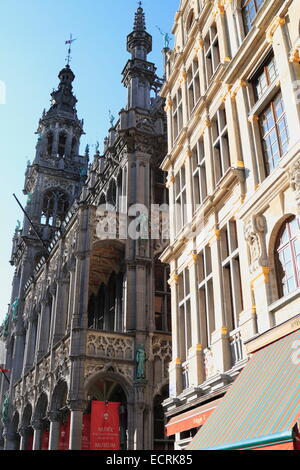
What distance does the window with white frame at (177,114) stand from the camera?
23203 mm

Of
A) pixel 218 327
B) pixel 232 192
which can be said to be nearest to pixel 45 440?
pixel 218 327

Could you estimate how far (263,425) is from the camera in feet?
31.8

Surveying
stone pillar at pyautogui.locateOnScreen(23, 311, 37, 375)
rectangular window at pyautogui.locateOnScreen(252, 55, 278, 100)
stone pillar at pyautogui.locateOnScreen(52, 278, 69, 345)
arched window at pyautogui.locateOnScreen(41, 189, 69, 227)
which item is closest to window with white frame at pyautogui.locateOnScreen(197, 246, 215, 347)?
rectangular window at pyautogui.locateOnScreen(252, 55, 278, 100)

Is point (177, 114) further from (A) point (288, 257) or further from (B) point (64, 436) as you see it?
(B) point (64, 436)

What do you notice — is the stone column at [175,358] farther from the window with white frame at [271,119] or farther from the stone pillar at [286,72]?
the stone pillar at [286,72]

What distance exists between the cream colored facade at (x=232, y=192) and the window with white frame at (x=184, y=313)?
0.04 m

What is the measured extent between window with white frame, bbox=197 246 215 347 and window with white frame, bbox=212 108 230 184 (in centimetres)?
279

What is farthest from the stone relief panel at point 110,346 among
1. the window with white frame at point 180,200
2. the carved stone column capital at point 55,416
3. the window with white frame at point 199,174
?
the window with white frame at point 199,174

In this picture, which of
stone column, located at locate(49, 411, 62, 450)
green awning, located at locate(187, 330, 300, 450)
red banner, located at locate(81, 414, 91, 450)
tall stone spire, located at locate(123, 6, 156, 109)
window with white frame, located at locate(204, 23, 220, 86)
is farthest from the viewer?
tall stone spire, located at locate(123, 6, 156, 109)

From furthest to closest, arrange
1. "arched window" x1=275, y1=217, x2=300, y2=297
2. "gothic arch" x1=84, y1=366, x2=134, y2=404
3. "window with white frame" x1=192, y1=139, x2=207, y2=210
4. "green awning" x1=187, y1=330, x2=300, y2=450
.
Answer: "gothic arch" x1=84, y1=366, x2=134, y2=404 < "window with white frame" x1=192, y1=139, x2=207, y2=210 < "arched window" x1=275, y1=217, x2=300, y2=297 < "green awning" x1=187, y1=330, x2=300, y2=450

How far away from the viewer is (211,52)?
65.9ft

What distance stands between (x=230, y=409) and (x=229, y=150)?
8.80m

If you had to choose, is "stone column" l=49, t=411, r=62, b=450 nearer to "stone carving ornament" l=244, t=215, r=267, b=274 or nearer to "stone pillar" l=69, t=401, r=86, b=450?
"stone pillar" l=69, t=401, r=86, b=450

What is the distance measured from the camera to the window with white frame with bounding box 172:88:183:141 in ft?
76.1
